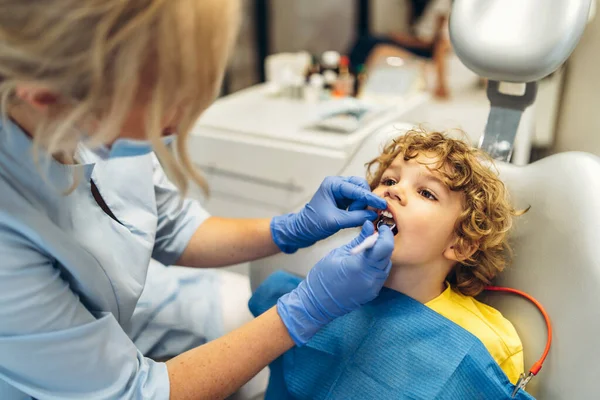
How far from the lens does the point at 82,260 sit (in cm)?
82

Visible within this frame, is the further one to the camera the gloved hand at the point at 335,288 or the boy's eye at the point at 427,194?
the boy's eye at the point at 427,194

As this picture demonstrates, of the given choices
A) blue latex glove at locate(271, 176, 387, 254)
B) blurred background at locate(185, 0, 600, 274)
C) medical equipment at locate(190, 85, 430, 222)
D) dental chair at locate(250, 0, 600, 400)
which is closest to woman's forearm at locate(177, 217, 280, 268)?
blue latex glove at locate(271, 176, 387, 254)

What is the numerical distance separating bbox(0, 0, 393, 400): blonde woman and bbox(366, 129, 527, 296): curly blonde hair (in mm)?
138

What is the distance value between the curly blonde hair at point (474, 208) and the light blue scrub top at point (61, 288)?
55 centimetres

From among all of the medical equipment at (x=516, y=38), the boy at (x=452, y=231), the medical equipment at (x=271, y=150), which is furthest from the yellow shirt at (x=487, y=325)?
the medical equipment at (x=271, y=150)

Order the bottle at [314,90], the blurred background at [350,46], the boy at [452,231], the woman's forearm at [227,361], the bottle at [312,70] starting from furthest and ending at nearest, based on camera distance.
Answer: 1. the bottle at [312,70]
2. the bottle at [314,90]
3. the blurred background at [350,46]
4. the boy at [452,231]
5. the woman's forearm at [227,361]

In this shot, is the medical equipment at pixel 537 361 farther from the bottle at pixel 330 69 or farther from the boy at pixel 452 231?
the bottle at pixel 330 69

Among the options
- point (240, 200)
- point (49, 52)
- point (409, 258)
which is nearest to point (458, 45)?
point (409, 258)

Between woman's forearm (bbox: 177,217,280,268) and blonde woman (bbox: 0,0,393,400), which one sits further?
woman's forearm (bbox: 177,217,280,268)

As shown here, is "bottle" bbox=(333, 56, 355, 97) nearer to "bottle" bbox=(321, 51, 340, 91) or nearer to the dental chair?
"bottle" bbox=(321, 51, 340, 91)

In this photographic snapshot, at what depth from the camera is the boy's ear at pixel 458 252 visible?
3.14 feet

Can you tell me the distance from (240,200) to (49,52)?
1.41 m

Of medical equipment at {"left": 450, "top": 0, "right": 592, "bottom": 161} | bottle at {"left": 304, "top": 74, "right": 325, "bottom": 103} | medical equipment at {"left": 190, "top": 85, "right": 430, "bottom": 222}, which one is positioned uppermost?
medical equipment at {"left": 450, "top": 0, "right": 592, "bottom": 161}

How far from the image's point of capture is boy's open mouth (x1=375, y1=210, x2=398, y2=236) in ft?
3.14
